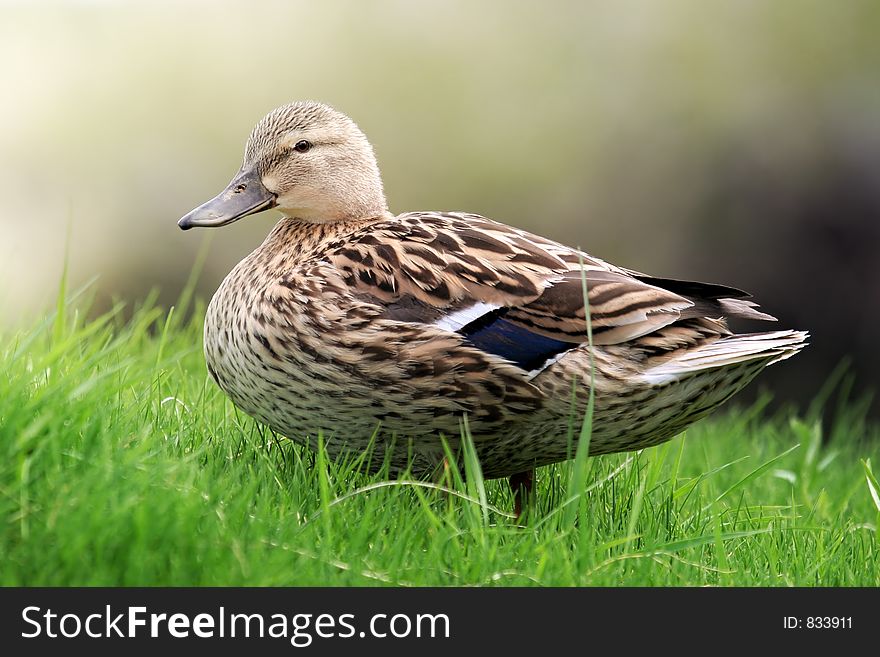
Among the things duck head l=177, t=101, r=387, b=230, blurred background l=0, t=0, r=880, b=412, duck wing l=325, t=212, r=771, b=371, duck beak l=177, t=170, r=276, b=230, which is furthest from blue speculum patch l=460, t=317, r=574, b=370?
blurred background l=0, t=0, r=880, b=412

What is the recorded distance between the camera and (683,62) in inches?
355

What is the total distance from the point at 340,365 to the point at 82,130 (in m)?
6.29

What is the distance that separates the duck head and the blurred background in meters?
4.14

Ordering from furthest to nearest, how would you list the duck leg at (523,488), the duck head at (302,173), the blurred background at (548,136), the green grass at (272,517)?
the blurred background at (548,136)
the duck head at (302,173)
the duck leg at (523,488)
the green grass at (272,517)

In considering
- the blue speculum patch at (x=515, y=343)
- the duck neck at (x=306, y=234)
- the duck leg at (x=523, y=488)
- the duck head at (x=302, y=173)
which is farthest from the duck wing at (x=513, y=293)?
the duck leg at (x=523, y=488)

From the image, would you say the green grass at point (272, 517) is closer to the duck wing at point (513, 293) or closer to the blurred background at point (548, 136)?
the duck wing at point (513, 293)

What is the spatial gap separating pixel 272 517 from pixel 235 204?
5.23 feet

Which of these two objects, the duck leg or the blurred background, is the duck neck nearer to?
the duck leg

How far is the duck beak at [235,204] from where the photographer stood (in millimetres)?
4094

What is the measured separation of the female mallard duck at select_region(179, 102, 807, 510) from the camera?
3471 millimetres

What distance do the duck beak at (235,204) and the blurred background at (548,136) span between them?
4145mm
